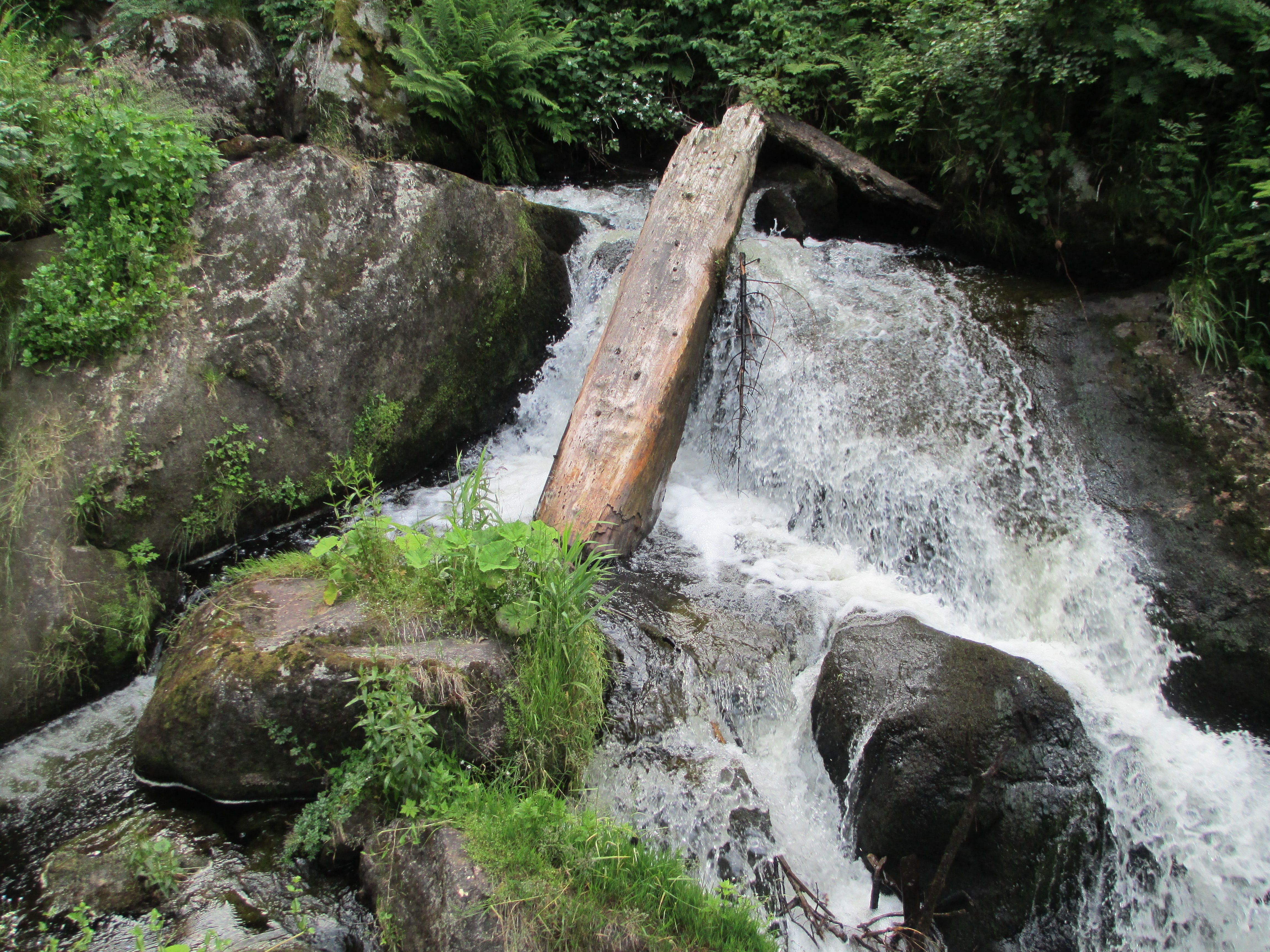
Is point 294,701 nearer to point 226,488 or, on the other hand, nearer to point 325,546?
point 325,546

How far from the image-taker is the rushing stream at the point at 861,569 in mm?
3264

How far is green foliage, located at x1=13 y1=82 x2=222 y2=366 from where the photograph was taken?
430 centimetres

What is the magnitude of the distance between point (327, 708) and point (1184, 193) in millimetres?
6286

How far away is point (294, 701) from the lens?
3115 millimetres

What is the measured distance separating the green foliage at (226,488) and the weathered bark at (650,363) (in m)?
2.03

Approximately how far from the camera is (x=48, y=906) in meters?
2.76

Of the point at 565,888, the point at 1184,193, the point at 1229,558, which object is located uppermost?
the point at 1184,193

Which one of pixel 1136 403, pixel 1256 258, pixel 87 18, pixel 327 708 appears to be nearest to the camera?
pixel 327 708

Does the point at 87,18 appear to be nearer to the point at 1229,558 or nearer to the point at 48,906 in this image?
the point at 48,906

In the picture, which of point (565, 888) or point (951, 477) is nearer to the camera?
point (565, 888)

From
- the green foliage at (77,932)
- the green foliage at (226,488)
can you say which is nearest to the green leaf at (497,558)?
the green foliage at (77,932)

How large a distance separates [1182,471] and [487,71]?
738 centimetres

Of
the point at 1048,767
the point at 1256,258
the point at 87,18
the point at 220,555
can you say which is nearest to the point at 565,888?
the point at 1048,767

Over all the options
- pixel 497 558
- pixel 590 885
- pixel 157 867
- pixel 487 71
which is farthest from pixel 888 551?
pixel 487 71
